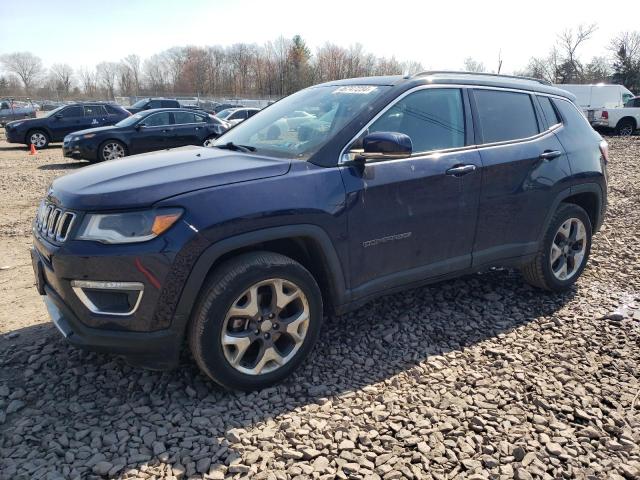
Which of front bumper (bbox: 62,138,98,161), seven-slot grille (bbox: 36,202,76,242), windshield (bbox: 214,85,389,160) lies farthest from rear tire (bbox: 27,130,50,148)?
seven-slot grille (bbox: 36,202,76,242)

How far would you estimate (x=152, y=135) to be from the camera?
13.4 meters

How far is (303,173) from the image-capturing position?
2947 millimetres

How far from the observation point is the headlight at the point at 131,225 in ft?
8.29

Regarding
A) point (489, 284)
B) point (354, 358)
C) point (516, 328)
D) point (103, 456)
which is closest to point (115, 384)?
point (103, 456)

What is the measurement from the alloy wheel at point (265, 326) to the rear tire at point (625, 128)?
2348cm

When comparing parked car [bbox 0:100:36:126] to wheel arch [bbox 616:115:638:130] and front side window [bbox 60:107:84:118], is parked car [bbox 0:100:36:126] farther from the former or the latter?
wheel arch [bbox 616:115:638:130]

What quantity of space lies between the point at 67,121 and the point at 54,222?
1665 cm

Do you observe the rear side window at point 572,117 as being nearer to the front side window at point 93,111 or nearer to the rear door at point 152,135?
the rear door at point 152,135

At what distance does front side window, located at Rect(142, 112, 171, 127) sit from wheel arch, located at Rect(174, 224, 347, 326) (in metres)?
11.7

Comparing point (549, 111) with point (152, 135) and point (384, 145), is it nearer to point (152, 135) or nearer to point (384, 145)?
point (384, 145)

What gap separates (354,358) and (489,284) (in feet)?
6.25

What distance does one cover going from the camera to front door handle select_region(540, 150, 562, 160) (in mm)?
4039

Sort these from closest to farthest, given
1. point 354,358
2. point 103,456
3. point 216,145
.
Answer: point 103,456, point 354,358, point 216,145

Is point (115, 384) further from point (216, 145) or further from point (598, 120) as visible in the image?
point (598, 120)
